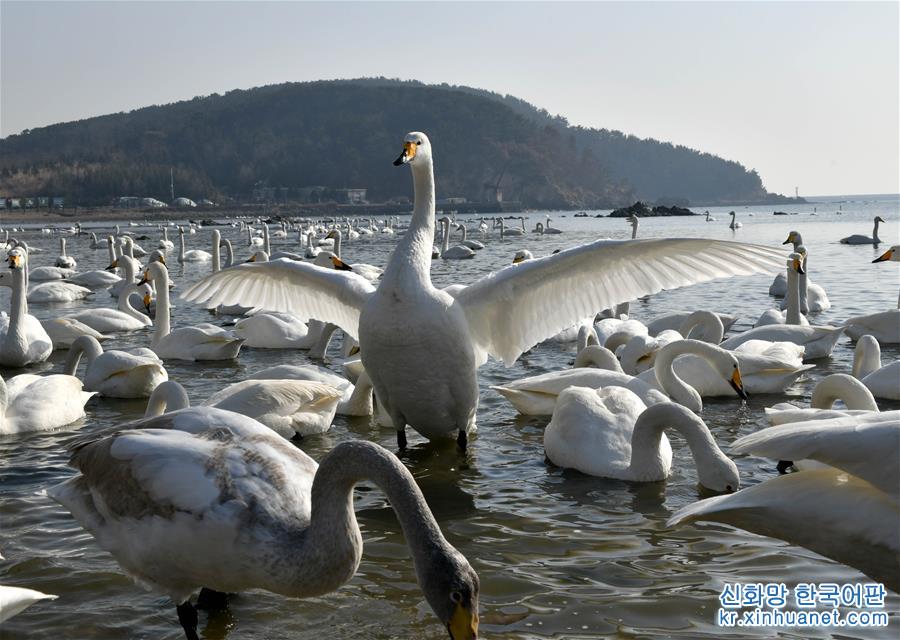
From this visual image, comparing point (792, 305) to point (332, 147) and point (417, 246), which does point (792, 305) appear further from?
point (332, 147)

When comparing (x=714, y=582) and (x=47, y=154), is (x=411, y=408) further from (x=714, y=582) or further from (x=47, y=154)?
(x=47, y=154)

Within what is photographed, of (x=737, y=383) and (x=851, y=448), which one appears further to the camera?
(x=737, y=383)

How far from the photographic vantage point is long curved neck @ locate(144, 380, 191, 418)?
6590 millimetres

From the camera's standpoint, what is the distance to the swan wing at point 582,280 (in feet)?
22.5

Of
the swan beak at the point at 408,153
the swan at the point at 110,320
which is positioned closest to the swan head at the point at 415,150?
the swan beak at the point at 408,153

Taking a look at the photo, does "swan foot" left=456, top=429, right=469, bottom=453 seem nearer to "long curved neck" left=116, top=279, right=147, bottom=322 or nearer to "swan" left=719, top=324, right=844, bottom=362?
"swan" left=719, top=324, right=844, bottom=362

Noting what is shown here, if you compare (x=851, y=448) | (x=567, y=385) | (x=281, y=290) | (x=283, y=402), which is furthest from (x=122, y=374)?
(x=851, y=448)

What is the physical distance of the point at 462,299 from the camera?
728 cm

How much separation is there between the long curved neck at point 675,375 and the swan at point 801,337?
2.22 m

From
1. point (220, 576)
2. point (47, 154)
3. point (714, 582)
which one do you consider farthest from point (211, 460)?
point (47, 154)

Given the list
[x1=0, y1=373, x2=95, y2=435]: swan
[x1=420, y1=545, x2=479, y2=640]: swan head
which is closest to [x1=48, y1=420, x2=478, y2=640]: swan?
[x1=420, y1=545, x2=479, y2=640]: swan head

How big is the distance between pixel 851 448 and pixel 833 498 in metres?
0.36

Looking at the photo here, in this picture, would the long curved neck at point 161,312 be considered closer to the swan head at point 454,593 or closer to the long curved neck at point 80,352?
the long curved neck at point 80,352

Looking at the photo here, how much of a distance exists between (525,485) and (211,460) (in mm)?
3097
